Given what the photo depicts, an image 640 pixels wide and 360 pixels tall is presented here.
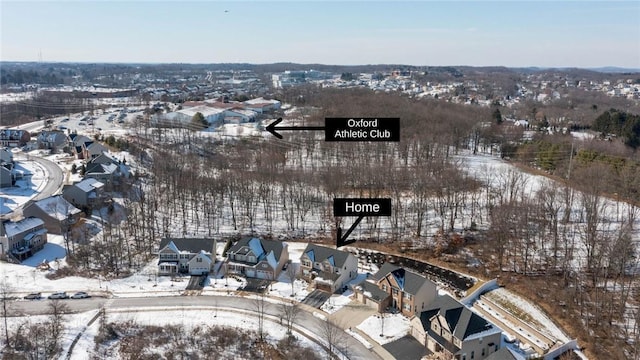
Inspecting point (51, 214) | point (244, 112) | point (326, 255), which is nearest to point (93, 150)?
point (51, 214)

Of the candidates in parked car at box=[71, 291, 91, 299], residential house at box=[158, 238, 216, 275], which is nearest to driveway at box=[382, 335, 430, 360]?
residential house at box=[158, 238, 216, 275]

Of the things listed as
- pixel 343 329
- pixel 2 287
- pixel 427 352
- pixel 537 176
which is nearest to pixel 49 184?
pixel 2 287

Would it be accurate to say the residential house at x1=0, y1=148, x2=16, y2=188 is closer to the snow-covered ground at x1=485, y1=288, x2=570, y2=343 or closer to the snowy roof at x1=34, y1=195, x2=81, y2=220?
the snowy roof at x1=34, y1=195, x2=81, y2=220

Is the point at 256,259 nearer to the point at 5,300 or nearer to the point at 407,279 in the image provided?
the point at 407,279

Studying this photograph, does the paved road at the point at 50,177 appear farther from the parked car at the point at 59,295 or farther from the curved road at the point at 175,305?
the curved road at the point at 175,305

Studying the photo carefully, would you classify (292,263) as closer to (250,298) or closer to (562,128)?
(250,298)
